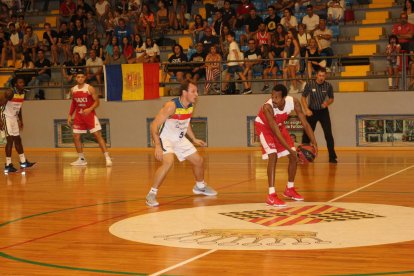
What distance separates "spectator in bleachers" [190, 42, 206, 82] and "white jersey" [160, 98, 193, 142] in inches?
472

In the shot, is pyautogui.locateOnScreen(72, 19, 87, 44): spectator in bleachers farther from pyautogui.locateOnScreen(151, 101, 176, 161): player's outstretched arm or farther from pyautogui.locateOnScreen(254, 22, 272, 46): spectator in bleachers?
pyautogui.locateOnScreen(151, 101, 176, 161): player's outstretched arm

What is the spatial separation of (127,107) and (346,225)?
17.0 metres

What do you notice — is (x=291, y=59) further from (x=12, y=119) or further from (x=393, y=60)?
(x=12, y=119)

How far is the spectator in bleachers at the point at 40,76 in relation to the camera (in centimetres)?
2773

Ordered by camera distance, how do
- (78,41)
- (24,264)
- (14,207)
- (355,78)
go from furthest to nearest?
(78,41) < (355,78) < (14,207) < (24,264)

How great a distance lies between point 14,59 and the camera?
29609mm

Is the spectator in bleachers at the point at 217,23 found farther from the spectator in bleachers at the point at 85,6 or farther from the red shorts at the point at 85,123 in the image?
the red shorts at the point at 85,123

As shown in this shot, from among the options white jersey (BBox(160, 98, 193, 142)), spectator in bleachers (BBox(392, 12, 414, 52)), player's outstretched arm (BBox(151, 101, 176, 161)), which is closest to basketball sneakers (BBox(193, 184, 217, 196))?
white jersey (BBox(160, 98, 193, 142))

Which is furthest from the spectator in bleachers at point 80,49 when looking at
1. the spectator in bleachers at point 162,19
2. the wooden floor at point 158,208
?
the wooden floor at point 158,208

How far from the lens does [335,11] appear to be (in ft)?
85.0

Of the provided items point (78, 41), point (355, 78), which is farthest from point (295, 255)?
point (78, 41)

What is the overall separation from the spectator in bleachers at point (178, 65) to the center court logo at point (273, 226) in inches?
541

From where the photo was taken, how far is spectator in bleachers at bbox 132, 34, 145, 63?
26719 millimetres

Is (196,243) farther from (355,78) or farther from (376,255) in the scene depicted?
(355,78)
